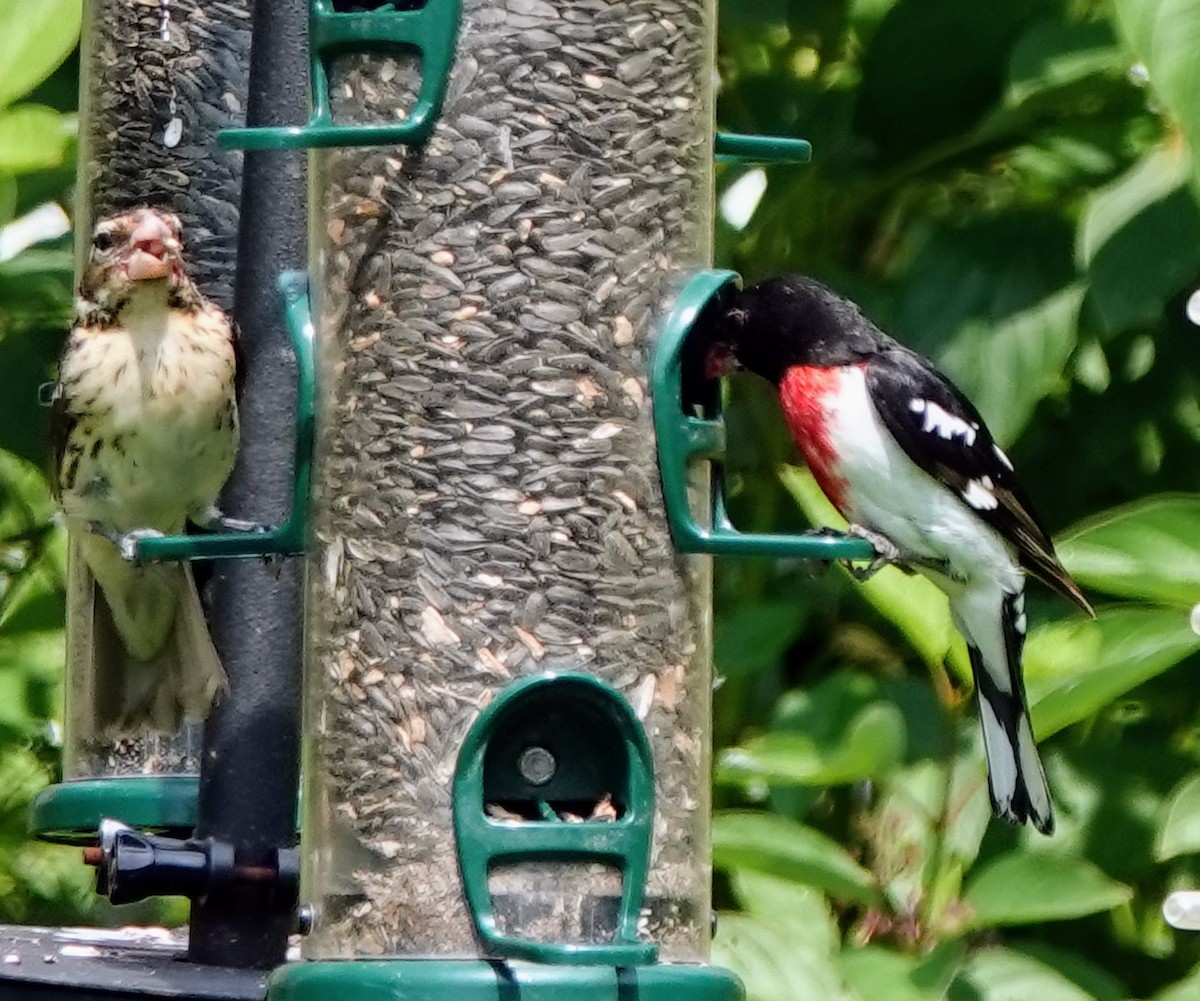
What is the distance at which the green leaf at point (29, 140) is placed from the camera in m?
4.06

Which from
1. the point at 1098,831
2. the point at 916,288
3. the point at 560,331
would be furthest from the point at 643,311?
the point at 1098,831

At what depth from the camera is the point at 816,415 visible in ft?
14.1

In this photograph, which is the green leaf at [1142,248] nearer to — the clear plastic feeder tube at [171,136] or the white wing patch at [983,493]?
the white wing patch at [983,493]

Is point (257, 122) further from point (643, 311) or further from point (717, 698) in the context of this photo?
point (717, 698)

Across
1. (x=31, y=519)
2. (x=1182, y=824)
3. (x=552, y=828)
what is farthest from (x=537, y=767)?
(x=31, y=519)

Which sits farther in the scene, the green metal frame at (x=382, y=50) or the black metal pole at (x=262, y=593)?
the black metal pole at (x=262, y=593)

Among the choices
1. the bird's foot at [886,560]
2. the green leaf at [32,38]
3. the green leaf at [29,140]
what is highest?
the green leaf at [32,38]

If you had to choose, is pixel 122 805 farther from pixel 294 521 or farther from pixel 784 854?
pixel 784 854

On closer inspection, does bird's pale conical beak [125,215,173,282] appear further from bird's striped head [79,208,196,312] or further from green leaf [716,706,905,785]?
green leaf [716,706,905,785]

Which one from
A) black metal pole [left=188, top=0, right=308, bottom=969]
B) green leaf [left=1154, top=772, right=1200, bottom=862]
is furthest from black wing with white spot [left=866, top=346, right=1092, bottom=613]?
black metal pole [left=188, top=0, right=308, bottom=969]

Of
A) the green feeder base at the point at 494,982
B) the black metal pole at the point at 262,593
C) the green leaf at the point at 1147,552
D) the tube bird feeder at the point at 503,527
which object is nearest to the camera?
the green feeder base at the point at 494,982

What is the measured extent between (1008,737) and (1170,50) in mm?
1131

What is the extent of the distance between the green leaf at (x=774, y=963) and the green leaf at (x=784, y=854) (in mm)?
93

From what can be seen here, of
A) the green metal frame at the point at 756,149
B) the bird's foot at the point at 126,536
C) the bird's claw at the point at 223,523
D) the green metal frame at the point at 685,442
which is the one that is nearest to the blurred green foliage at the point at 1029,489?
the green metal frame at the point at 756,149
